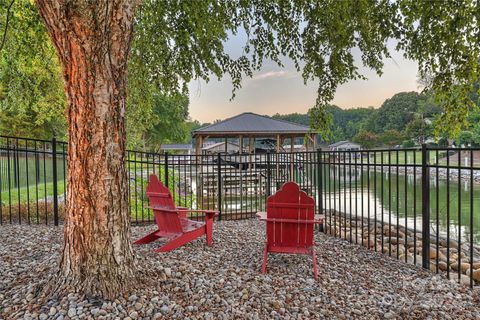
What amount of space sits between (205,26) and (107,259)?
3972 millimetres

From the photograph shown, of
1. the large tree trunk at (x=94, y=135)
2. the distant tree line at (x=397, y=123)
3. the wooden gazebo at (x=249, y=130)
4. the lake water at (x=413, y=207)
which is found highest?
the distant tree line at (x=397, y=123)

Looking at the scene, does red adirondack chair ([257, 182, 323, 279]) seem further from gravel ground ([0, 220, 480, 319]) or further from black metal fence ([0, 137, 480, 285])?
black metal fence ([0, 137, 480, 285])

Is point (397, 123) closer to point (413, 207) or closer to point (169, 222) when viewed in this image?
point (413, 207)

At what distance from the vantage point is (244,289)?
8.62 ft

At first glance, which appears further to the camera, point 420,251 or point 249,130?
point 249,130

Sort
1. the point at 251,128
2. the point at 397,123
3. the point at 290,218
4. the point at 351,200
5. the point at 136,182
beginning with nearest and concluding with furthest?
the point at 290,218 → the point at 351,200 → the point at 136,182 → the point at 251,128 → the point at 397,123

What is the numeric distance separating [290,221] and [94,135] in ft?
6.95

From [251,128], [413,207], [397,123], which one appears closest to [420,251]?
[413,207]

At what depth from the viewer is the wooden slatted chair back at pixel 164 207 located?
3824mm

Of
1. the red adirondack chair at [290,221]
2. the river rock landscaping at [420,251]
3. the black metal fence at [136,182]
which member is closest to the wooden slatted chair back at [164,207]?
the black metal fence at [136,182]

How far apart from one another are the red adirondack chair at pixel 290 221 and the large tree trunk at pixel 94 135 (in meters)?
1.61

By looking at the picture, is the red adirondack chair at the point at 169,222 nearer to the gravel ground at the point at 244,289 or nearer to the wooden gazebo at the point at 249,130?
the gravel ground at the point at 244,289

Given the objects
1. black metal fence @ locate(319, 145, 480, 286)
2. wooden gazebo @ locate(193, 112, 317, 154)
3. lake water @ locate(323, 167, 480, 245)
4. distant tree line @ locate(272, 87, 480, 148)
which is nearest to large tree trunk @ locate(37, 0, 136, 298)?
black metal fence @ locate(319, 145, 480, 286)

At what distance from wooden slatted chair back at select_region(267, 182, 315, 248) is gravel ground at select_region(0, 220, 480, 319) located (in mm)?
271
